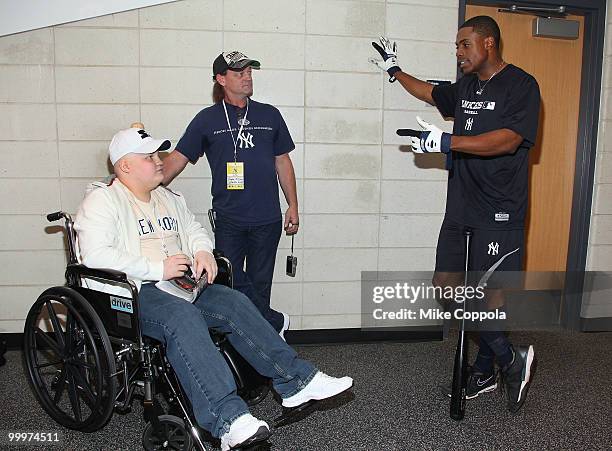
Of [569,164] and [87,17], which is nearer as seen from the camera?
[87,17]

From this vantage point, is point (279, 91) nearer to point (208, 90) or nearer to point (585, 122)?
point (208, 90)

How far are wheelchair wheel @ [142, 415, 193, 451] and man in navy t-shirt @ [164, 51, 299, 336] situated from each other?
0.99 meters

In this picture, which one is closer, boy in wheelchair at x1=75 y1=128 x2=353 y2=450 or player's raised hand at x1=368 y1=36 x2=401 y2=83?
boy in wheelchair at x1=75 y1=128 x2=353 y2=450

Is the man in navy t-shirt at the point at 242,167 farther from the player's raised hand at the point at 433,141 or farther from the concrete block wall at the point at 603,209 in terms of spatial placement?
the concrete block wall at the point at 603,209

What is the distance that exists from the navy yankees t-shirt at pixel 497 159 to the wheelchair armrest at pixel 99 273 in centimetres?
147

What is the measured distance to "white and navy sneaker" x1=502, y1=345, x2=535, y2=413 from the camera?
2.30 meters

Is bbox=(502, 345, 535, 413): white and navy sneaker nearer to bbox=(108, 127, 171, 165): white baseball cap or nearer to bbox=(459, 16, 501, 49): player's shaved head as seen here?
bbox=(459, 16, 501, 49): player's shaved head

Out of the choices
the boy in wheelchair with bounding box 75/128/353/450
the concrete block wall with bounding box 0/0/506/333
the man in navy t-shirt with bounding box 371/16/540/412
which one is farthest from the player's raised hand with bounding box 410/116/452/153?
the boy in wheelchair with bounding box 75/128/353/450

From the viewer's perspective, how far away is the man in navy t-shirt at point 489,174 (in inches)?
92.4

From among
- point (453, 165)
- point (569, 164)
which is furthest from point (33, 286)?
point (569, 164)

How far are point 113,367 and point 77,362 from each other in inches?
10.5

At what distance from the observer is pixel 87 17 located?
9.25 feet

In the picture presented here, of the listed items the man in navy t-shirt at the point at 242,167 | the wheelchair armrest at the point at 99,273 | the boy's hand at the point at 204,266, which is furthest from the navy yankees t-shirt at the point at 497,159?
the wheelchair armrest at the point at 99,273

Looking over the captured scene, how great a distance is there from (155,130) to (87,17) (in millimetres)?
636
